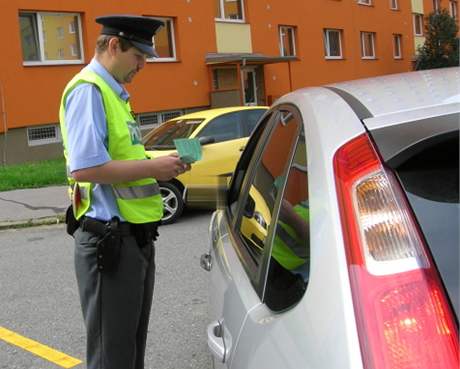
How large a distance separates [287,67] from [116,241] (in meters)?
23.0

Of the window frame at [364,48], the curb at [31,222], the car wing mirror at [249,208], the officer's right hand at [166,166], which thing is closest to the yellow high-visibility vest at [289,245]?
the car wing mirror at [249,208]

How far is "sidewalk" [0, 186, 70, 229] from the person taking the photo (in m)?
8.95

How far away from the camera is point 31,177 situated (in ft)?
40.2

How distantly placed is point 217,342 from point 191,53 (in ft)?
62.4

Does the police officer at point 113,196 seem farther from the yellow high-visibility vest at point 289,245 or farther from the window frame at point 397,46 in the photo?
the window frame at point 397,46

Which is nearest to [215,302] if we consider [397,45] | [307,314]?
[307,314]

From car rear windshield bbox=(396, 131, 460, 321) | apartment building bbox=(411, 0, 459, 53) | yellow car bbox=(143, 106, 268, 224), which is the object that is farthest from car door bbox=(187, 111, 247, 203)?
apartment building bbox=(411, 0, 459, 53)

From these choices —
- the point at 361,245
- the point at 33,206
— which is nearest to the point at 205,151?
the point at 33,206

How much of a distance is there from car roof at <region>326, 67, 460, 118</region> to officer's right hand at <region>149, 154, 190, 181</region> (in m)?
0.72

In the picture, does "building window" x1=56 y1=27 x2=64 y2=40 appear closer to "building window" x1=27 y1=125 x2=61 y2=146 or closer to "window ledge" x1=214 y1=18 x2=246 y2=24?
"building window" x1=27 y1=125 x2=61 y2=146

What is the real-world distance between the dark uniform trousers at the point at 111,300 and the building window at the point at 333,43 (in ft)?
85.6

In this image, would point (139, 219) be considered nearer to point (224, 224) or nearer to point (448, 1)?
point (224, 224)

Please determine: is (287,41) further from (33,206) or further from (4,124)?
(33,206)

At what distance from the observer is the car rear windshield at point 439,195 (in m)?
1.29
